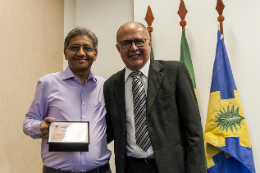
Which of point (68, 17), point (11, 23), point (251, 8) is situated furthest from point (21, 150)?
point (251, 8)

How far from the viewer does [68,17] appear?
3.08 metres

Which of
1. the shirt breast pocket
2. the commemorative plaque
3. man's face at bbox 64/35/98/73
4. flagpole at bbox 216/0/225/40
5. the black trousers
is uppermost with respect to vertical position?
flagpole at bbox 216/0/225/40

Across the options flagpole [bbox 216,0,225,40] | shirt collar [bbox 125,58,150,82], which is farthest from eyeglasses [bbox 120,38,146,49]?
flagpole [bbox 216,0,225,40]

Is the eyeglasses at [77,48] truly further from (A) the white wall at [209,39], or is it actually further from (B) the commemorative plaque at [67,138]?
(A) the white wall at [209,39]

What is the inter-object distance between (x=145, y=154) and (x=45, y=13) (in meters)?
2.16

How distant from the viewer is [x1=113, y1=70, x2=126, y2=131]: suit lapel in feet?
4.96

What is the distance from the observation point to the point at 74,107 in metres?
1.53

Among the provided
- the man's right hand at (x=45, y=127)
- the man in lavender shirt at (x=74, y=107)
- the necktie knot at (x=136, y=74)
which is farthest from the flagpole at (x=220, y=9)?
the man's right hand at (x=45, y=127)

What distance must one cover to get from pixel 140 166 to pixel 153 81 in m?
0.57

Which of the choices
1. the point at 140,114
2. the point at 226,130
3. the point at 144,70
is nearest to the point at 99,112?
the point at 140,114

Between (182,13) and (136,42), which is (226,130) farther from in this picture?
(182,13)

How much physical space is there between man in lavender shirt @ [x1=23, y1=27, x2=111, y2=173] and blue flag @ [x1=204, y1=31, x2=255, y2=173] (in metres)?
1.09

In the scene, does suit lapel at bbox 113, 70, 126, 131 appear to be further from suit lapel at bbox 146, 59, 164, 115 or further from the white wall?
the white wall

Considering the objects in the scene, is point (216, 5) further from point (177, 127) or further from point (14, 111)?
point (14, 111)
